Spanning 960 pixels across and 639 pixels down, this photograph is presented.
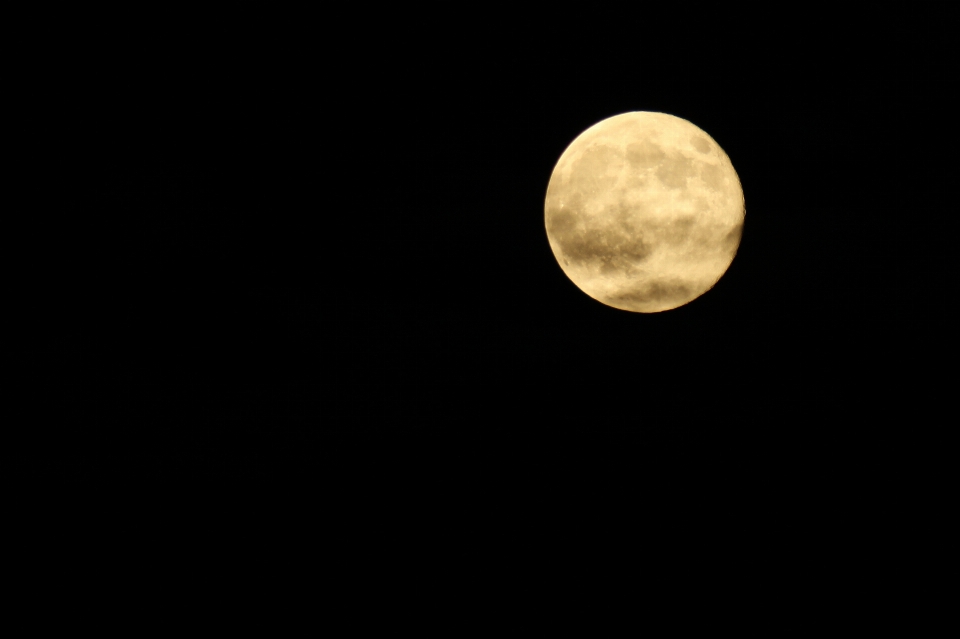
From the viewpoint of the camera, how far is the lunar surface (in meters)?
2.46

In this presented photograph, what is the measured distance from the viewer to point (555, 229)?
9.05 feet

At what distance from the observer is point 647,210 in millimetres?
2445

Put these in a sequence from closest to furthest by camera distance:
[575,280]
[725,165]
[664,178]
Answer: [664,178]
[725,165]
[575,280]

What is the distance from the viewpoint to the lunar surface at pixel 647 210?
8.06 ft

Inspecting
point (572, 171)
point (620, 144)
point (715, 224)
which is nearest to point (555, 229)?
point (572, 171)

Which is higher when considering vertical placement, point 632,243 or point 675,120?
point 675,120

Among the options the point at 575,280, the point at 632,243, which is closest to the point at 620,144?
the point at 632,243

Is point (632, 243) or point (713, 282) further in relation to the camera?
point (713, 282)

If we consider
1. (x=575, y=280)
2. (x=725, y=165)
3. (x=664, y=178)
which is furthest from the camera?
(x=575, y=280)

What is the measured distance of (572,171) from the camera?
2.67 metres

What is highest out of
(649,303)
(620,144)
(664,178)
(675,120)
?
(675,120)

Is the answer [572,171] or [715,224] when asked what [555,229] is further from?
[715,224]

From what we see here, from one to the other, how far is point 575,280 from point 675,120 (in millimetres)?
801

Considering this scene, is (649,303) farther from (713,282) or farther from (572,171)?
(572,171)
